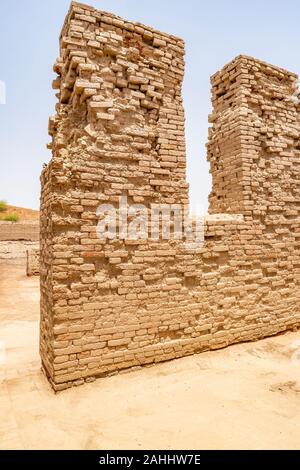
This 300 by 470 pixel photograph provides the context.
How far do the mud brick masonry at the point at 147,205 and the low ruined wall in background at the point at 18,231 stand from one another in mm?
13478

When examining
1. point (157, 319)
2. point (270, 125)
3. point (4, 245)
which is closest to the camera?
point (157, 319)

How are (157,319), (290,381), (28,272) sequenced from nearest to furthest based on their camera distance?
(290,381) → (157,319) → (28,272)

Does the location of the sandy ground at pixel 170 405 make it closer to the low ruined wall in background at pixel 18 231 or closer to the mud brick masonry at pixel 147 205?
the mud brick masonry at pixel 147 205

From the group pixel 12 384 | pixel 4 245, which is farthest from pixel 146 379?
pixel 4 245

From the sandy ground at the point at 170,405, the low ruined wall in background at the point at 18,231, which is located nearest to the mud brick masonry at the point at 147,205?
the sandy ground at the point at 170,405

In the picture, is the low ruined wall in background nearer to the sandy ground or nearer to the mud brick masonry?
the sandy ground

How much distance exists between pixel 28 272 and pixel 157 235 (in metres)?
10.6

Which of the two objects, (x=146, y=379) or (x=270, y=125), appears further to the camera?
(x=270, y=125)

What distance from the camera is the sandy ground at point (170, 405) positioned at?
9.82 ft

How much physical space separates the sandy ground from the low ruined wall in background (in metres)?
12.6

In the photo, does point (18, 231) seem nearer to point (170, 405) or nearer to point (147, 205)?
point (147, 205)

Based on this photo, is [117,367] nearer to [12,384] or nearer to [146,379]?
[146,379]

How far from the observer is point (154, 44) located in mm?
4648

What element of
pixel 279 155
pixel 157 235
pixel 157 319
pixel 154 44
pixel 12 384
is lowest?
pixel 12 384
